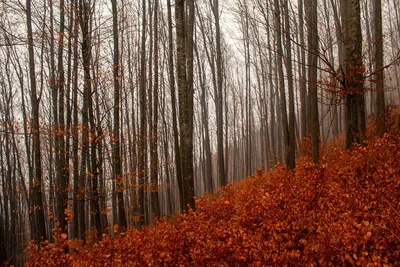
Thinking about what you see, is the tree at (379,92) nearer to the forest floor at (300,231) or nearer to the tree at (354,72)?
the tree at (354,72)

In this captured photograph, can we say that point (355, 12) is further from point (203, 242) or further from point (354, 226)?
point (203, 242)

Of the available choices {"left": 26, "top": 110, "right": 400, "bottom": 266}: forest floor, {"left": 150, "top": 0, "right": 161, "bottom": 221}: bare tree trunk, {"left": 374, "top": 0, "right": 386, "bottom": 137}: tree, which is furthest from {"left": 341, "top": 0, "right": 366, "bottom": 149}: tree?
{"left": 150, "top": 0, "right": 161, "bottom": 221}: bare tree trunk

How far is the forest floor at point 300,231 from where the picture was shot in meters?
3.54

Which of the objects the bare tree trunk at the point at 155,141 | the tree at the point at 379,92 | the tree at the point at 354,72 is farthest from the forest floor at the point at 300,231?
the bare tree trunk at the point at 155,141

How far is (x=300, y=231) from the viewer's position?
4145 millimetres

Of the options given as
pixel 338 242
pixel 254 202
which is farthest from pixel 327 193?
pixel 338 242

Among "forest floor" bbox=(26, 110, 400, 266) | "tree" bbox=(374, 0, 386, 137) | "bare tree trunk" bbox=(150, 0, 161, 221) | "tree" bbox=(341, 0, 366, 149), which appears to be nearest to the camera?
"forest floor" bbox=(26, 110, 400, 266)

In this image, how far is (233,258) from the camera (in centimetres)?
426

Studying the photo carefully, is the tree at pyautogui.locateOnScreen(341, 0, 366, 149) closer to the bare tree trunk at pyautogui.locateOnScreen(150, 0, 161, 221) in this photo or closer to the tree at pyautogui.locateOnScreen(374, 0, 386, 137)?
the tree at pyautogui.locateOnScreen(374, 0, 386, 137)

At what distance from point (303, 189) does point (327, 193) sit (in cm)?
46

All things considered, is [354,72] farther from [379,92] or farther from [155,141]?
[155,141]

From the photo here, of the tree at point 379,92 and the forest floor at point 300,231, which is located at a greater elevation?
the tree at point 379,92

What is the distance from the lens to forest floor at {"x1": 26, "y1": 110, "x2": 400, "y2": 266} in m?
3.54

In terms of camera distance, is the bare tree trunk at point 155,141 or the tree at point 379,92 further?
the bare tree trunk at point 155,141
